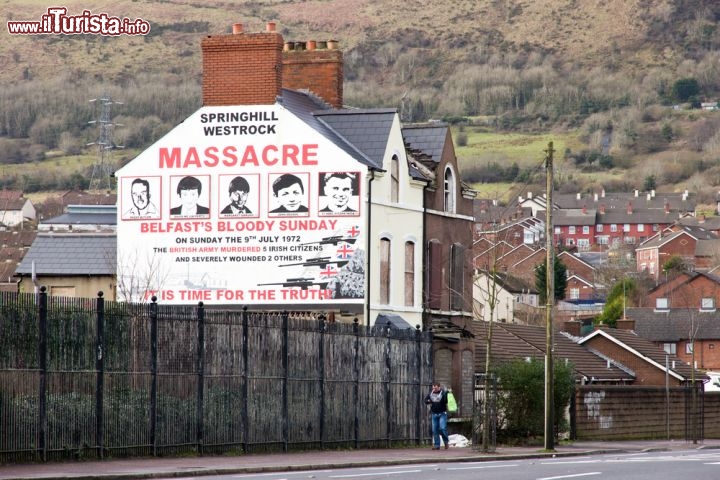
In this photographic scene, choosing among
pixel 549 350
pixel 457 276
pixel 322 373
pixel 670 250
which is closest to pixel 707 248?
pixel 670 250

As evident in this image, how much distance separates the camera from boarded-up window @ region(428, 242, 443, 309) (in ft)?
161

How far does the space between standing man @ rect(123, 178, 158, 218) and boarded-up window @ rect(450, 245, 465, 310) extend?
1021 cm

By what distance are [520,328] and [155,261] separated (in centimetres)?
2293

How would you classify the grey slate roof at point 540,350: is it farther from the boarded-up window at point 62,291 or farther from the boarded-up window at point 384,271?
the boarded-up window at point 62,291

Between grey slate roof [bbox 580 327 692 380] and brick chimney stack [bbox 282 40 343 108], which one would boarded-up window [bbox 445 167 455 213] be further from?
grey slate roof [bbox 580 327 692 380]

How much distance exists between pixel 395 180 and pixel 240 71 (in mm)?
5768

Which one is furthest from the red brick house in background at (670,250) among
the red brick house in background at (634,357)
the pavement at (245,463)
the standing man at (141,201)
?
the pavement at (245,463)

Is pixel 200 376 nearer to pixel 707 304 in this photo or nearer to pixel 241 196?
pixel 241 196

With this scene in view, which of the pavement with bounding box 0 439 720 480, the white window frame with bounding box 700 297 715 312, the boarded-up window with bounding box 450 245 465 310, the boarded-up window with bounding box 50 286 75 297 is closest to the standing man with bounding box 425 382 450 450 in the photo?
the pavement with bounding box 0 439 720 480

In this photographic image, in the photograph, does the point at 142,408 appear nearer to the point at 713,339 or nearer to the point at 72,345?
the point at 72,345

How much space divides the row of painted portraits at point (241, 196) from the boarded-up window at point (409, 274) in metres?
3.45

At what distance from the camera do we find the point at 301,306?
45.2 m

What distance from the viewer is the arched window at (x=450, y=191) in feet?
167
